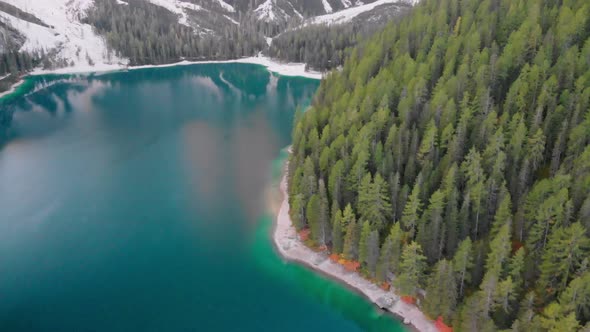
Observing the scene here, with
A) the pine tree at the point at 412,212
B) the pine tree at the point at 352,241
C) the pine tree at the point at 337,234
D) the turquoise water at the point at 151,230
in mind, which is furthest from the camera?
the pine tree at the point at 337,234

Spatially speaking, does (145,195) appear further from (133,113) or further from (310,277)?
(133,113)

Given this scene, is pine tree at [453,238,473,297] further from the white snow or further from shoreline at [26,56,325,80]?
the white snow

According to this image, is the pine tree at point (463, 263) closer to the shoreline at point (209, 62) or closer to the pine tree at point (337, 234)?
the pine tree at point (337, 234)

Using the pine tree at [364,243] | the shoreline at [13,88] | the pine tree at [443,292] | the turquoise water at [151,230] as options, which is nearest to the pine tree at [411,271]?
the pine tree at [443,292]

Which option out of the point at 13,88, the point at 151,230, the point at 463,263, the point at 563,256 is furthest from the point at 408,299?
the point at 13,88

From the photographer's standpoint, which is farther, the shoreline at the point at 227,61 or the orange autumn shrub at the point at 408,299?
the shoreline at the point at 227,61

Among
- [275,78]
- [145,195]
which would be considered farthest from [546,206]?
[275,78]
